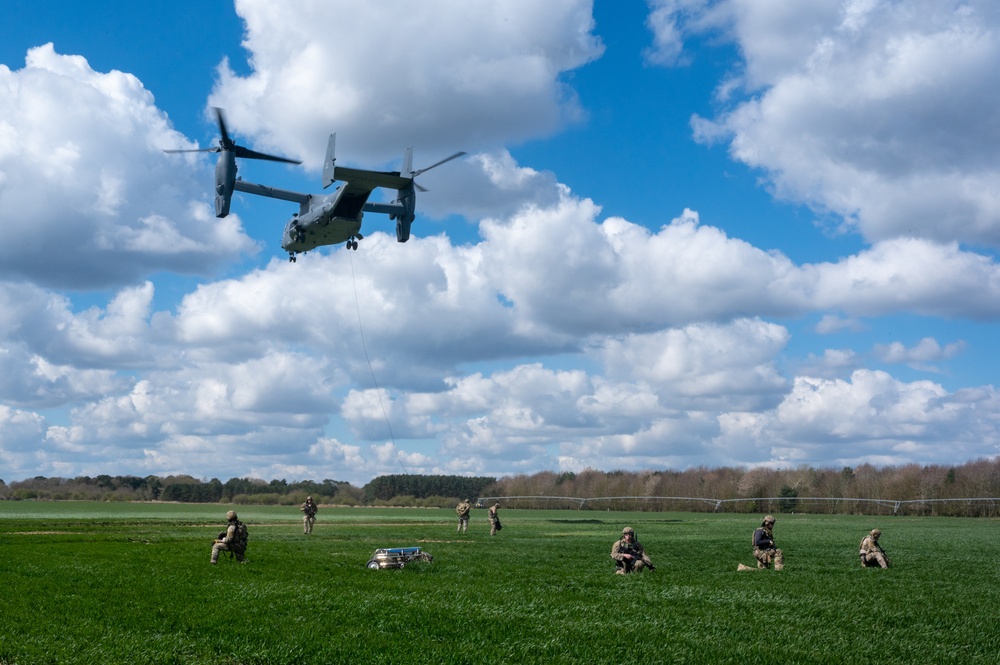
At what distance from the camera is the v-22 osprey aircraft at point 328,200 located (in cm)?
4112

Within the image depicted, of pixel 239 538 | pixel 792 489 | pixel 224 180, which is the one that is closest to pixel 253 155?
pixel 224 180

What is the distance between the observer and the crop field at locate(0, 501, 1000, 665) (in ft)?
45.0

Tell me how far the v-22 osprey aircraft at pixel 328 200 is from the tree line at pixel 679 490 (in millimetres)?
48140

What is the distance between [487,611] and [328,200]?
30.3 m

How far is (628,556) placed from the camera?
78.2 feet

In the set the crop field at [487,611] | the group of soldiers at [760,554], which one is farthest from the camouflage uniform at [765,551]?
the crop field at [487,611]

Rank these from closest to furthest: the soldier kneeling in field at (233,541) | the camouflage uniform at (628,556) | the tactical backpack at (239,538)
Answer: the camouflage uniform at (628,556) → the soldier kneeling in field at (233,541) → the tactical backpack at (239,538)

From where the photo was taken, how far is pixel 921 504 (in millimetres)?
76438

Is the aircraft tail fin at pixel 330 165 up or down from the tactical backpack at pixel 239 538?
up

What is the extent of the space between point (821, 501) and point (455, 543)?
198 ft

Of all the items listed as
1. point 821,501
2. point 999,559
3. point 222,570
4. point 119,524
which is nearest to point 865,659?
point 222,570

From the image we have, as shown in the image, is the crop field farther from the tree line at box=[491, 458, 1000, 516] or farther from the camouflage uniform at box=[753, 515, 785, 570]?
the tree line at box=[491, 458, 1000, 516]

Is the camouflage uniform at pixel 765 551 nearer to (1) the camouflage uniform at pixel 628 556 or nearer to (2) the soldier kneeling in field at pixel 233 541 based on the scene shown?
(1) the camouflage uniform at pixel 628 556

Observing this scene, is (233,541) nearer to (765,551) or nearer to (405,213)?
(765,551)
